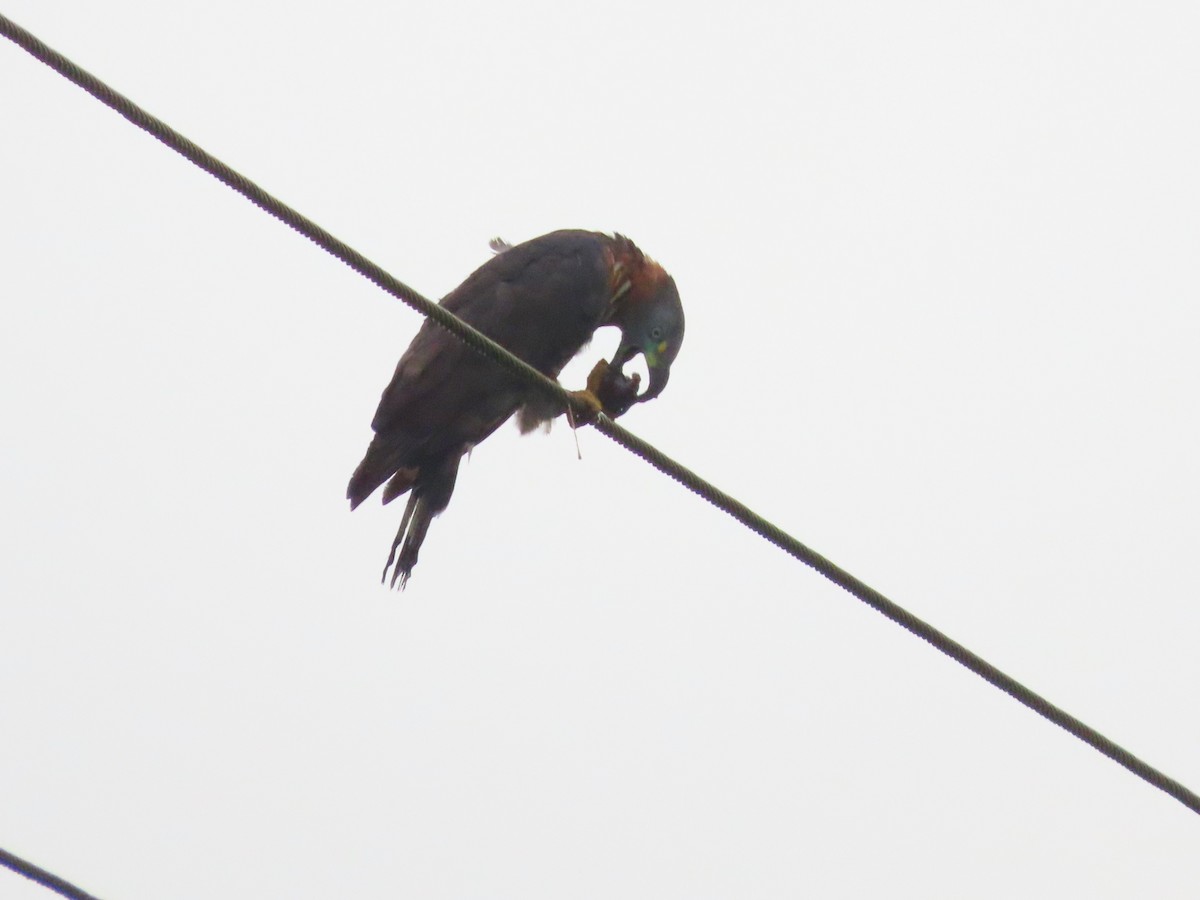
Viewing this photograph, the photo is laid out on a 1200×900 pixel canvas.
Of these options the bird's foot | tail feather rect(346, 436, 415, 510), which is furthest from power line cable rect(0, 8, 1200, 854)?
tail feather rect(346, 436, 415, 510)

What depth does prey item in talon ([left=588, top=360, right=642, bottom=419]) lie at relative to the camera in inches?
216

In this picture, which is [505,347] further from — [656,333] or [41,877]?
[41,877]

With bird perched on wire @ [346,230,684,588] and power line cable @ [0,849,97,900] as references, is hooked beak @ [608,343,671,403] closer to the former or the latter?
bird perched on wire @ [346,230,684,588]

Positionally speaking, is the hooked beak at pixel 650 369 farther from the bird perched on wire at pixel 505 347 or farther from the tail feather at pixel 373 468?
the tail feather at pixel 373 468

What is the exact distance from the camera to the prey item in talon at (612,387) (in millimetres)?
5488

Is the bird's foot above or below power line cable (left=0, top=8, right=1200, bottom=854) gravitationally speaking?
above

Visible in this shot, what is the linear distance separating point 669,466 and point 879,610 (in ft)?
1.97

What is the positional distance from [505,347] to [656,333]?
0.63 m

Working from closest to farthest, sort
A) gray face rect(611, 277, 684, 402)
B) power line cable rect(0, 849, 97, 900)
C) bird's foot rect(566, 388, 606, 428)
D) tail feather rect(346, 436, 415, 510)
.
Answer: power line cable rect(0, 849, 97, 900) < bird's foot rect(566, 388, 606, 428) < tail feather rect(346, 436, 415, 510) < gray face rect(611, 277, 684, 402)

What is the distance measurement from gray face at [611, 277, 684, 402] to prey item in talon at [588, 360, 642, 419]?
1.64 feet

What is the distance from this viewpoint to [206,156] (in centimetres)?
282

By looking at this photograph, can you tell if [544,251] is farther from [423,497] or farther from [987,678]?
[987,678]

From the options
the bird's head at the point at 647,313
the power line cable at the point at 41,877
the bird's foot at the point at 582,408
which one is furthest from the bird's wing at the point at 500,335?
the power line cable at the point at 41,877

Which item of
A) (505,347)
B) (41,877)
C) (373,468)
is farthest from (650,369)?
(41,877)
